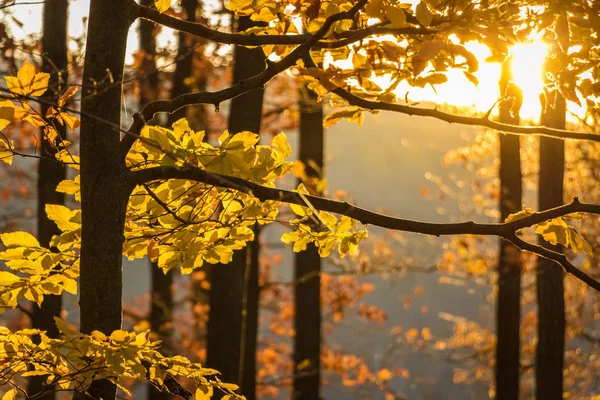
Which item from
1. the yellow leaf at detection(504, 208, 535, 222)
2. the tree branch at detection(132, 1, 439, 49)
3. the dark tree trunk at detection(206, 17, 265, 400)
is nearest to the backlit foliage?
the tree branch at detection(132, 1, 439, 49)

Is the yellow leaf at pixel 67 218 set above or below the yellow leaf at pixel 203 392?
above

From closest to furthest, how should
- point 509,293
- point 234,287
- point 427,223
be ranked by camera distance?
point 427,223
point 234,287
point 509,293

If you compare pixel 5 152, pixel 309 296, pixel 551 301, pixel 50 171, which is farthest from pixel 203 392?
pixel 551 301

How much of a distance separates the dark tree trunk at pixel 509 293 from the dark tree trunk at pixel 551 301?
1.49ft

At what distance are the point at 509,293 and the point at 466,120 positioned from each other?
585 cm

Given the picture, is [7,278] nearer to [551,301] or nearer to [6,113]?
[6,113]

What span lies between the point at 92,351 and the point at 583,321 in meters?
15.0

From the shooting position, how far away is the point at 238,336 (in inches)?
Answer: 226

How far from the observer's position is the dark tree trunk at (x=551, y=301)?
24.3ft

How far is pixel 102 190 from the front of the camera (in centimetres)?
264

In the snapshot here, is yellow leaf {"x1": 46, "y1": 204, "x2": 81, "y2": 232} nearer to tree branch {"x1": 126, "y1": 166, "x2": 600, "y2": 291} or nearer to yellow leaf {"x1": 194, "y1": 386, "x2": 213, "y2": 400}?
tree branch {"x1": 126, "y1": 166, "x2": 600, "y2": 291}

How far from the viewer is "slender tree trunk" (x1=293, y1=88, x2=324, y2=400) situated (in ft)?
26.7

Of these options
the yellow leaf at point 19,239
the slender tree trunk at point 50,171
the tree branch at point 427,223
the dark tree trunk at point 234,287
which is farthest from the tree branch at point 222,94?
the slender tree trunk at point 50,171

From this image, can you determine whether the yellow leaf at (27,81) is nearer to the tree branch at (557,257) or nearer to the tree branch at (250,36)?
the tree branch at (250,36)
